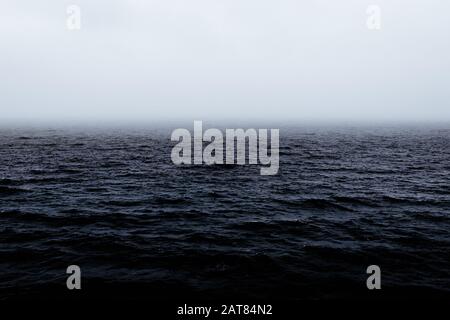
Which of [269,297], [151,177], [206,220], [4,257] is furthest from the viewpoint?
[151,177]

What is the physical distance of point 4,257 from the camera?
1792 cm

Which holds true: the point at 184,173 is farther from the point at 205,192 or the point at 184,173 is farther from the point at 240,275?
the point at 240,275

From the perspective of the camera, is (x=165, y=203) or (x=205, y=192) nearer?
(x=165, y=203)

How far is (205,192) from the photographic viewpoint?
106 feet

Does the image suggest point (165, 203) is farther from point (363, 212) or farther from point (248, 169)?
point (248, 169)

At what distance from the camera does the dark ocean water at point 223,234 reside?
1552cm

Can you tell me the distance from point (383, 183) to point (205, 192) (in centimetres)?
1844

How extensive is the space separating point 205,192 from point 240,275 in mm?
16201

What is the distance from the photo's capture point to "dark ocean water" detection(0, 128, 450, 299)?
1552 centimetres

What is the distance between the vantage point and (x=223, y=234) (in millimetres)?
21734
